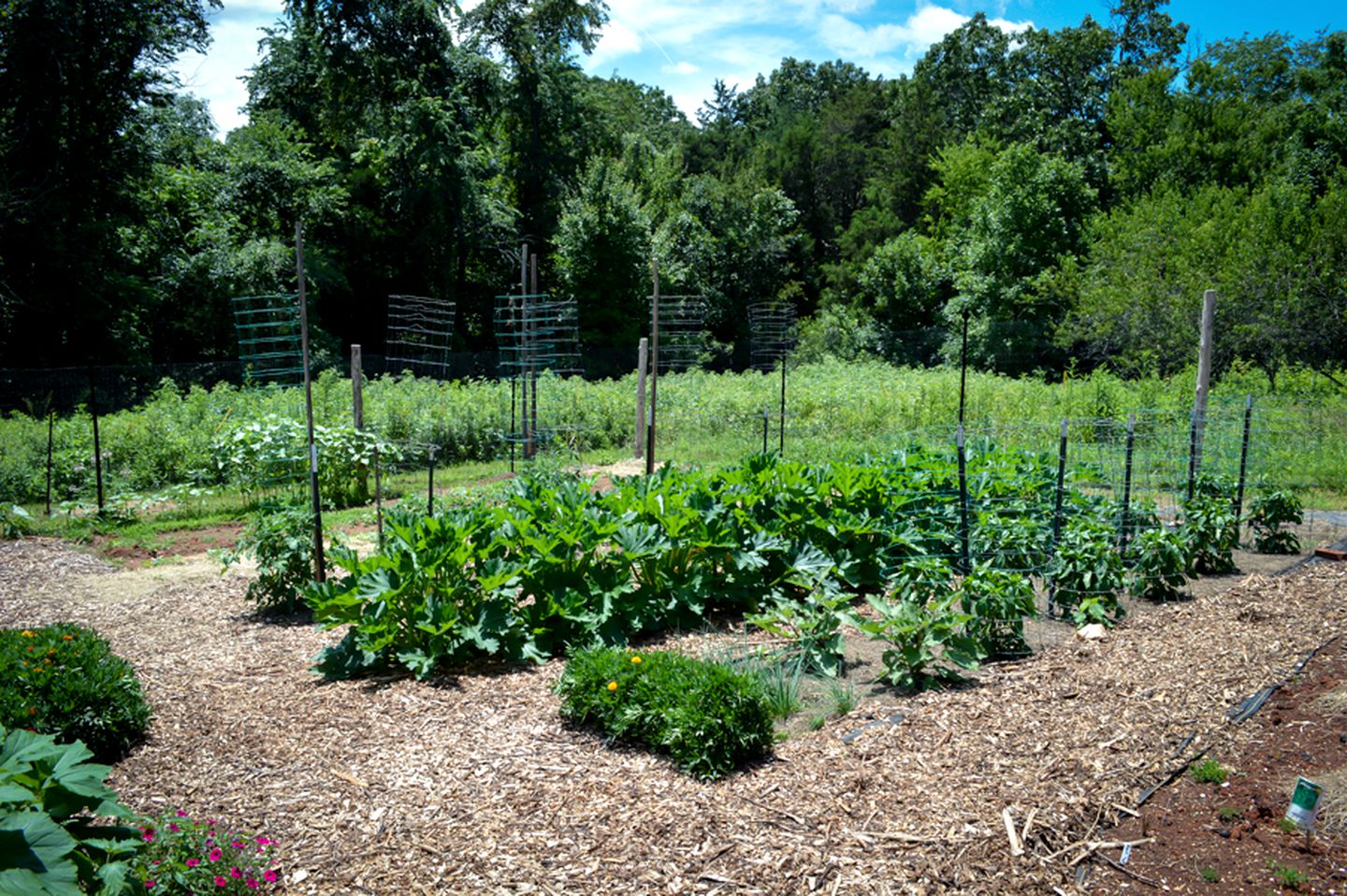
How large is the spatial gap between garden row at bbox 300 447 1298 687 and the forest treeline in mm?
10701

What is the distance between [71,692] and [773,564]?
13.2ft

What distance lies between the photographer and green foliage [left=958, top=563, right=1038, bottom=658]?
514 centimetres

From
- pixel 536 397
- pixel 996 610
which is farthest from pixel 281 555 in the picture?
pixel 536 397

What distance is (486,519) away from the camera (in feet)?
17.9

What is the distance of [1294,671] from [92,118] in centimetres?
2524

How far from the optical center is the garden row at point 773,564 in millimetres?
5070

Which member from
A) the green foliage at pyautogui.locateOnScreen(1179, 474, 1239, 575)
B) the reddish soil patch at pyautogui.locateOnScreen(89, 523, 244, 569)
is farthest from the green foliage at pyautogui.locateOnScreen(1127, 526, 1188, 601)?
the reddish soil patch at pyautogui.locateOnScreen(89, 523, 244, 569)

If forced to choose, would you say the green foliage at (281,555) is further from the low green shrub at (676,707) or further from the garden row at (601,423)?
the garden row at (601,423)

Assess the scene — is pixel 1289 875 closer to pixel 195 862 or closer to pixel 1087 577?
pixel 1087 577

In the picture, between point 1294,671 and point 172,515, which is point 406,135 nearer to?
point 172,515

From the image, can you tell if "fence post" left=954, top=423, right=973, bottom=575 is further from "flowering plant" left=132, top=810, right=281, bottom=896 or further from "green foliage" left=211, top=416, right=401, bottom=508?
"green foliage" left=211, top=416, right=401, bottom=508

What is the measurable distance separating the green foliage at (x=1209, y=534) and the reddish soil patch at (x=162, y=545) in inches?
326

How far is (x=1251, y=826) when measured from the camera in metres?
3.41

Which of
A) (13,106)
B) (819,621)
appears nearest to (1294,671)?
(819,621)
